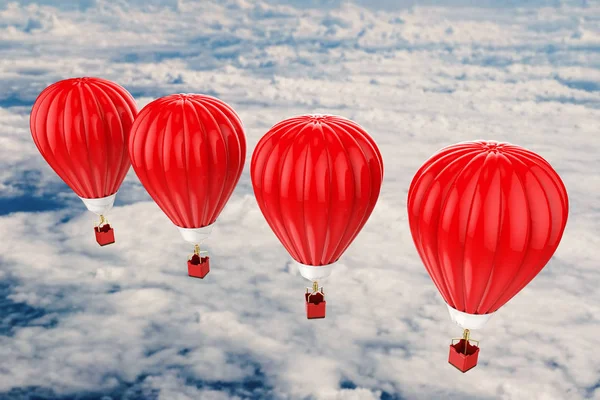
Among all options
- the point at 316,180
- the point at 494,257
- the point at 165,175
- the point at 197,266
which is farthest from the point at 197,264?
the point at 494,257

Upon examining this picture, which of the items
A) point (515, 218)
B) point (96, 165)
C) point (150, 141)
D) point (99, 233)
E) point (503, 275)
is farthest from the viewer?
point (99, 233)

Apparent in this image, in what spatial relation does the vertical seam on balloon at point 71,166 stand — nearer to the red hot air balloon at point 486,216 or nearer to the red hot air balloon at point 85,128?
the red hot air balloon at point 85,128

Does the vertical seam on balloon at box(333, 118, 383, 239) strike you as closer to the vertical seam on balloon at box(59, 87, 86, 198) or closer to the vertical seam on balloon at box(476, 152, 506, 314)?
the vertical seam on balloon at box(476, 152, 506, 314)

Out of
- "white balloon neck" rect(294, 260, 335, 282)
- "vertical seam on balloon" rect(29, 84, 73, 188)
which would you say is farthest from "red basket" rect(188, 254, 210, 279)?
"vertical seam on balloon" rect(29, 84, 73, 188)

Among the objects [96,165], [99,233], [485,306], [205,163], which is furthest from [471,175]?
[99,233]

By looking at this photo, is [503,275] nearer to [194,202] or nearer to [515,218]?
[515,218]
